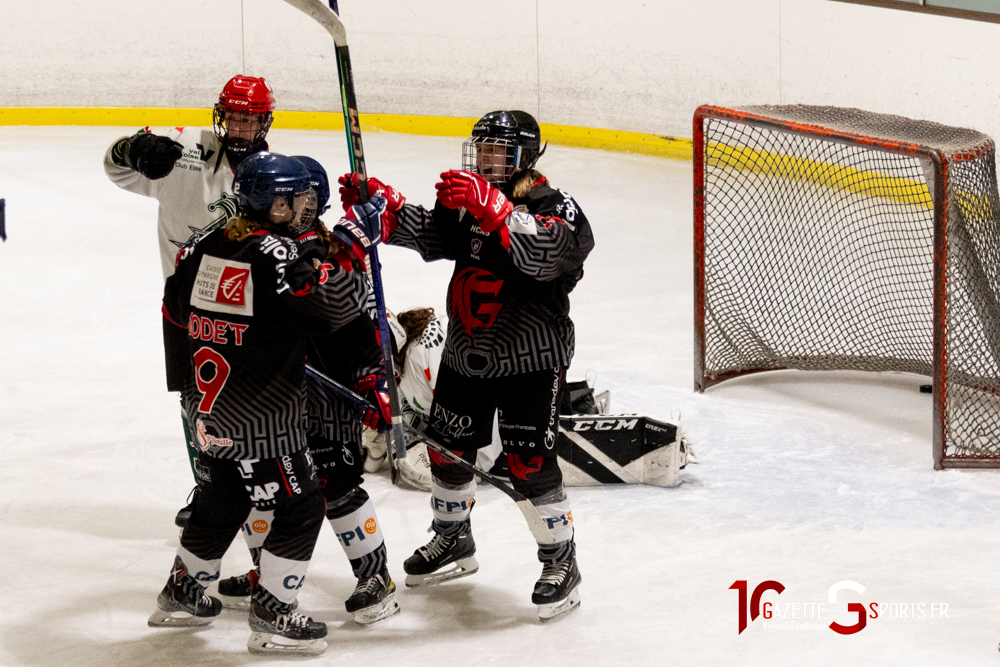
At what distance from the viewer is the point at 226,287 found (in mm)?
2699

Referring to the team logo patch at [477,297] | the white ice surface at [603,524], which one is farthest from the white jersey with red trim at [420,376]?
the team logo patch at [477,297]

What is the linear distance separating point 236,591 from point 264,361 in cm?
78

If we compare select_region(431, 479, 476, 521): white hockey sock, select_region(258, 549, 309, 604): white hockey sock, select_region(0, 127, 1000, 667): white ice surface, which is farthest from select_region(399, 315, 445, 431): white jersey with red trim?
select_region(258, 549, 309, 604): white hockey sock

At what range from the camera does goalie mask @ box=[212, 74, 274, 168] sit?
3.31 metres

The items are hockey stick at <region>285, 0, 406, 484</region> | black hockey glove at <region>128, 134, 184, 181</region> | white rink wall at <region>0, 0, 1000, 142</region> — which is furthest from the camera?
white rink wall at <region>0, 0, 1000, 142</region>

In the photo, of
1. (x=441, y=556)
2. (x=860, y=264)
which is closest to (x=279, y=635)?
(x=441, y=556)

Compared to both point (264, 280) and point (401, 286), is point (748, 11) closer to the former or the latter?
point (401, 286)

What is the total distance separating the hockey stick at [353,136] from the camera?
2.83 meters

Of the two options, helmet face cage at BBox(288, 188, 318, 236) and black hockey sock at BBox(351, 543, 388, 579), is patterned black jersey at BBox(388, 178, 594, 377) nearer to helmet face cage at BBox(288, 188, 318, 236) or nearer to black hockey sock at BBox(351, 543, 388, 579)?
helmet face cage at BBox(288, 188, 318, 236)

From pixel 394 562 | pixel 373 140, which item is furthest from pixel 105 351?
pixel 373 140

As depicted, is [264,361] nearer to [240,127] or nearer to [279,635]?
[279,635]

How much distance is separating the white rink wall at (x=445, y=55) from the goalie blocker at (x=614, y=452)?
406 centimetres

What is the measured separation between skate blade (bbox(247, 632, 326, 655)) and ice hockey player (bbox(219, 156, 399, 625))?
0.64 feet

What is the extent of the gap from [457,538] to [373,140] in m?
6.07
